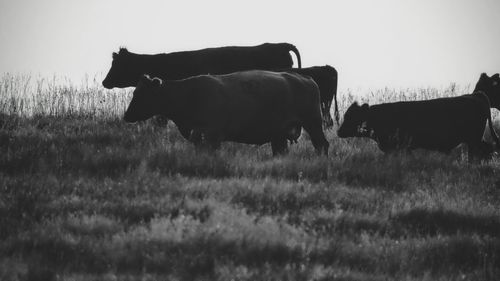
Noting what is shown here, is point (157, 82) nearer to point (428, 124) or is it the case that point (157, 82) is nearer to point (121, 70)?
point (428, 124)

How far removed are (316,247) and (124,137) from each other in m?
6.59

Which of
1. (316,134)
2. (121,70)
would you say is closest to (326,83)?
(316,134)

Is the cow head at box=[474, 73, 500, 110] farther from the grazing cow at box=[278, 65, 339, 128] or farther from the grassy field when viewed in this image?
the grassy field

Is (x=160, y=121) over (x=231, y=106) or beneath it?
beneath

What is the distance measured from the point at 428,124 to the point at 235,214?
647 cm

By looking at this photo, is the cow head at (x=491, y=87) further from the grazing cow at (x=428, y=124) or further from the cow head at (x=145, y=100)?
the cow head at (x=145, y=100)

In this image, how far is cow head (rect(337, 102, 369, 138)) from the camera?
1312 centimetres

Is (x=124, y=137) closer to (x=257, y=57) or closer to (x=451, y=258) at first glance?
(x=257, y=57)

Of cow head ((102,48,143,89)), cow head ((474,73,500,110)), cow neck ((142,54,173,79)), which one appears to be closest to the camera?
cow head ((474,73,500,110))

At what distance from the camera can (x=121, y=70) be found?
18250 mm

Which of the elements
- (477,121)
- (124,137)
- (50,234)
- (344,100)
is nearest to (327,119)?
(344,100)

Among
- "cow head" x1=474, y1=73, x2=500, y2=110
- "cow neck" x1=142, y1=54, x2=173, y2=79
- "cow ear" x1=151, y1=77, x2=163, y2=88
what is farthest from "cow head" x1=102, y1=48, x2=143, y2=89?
"cow head" x1=474, y1=73, x2=500, y2=110

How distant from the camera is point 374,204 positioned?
8.28 m

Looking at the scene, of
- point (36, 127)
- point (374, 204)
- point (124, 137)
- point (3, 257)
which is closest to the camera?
point (3, 257)
